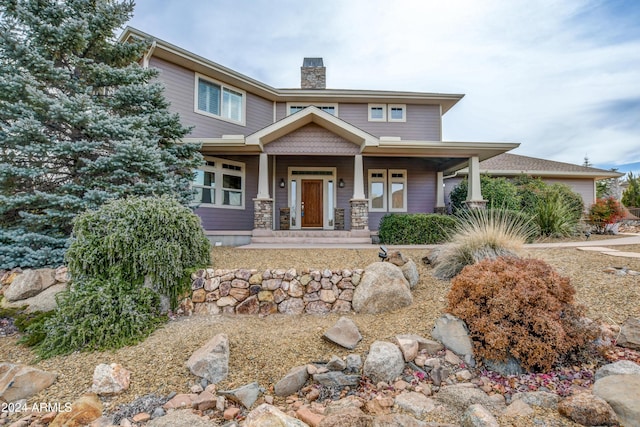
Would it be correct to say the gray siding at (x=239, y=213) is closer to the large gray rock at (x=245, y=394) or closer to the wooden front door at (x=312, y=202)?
the wooden front door at (x=312, y=202)

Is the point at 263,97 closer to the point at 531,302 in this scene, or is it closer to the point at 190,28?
the point at 190,28

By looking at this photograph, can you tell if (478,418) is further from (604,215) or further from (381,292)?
(604,215)

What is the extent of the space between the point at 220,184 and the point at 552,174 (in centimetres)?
1480

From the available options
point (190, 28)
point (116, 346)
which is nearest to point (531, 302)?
point (116, 346)

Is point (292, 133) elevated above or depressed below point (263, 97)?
below

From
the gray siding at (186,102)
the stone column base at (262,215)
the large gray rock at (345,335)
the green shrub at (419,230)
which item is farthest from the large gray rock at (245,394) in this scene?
the gray siding at (186,102)

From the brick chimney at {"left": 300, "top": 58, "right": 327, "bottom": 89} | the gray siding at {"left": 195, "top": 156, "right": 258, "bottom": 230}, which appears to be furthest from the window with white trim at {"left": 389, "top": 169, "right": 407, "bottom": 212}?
the gray siding at {"left": 195, "top": 156, "right": 258, "bottom": 230}

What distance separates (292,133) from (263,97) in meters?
3.18

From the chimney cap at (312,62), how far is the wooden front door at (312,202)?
5290mm

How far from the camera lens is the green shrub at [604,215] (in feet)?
31.9

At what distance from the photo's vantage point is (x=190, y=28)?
32.4 feet

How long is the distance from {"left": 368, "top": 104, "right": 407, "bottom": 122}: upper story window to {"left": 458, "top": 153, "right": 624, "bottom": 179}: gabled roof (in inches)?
149

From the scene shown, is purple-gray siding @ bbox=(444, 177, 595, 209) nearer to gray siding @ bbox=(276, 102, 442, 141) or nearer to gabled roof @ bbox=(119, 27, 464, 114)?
gray siding @ bbox=(276, 102, 442, 141)

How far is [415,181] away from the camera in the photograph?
36.1 ft
